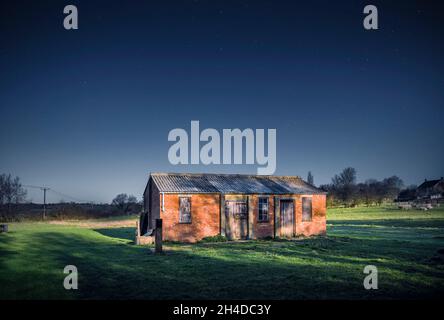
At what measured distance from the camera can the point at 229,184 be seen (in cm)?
2619

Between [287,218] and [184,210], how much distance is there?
8.36 metres

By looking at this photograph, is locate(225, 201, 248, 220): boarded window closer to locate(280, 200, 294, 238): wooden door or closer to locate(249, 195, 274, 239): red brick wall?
locate(249, 195, 274, 239): red brick wall

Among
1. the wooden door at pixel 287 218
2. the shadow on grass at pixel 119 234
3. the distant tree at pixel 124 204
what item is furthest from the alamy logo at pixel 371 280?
the distant tree at pixel 124 204

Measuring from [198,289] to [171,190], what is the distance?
45.0ft

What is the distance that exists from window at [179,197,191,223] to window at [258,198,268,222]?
5.54 meters

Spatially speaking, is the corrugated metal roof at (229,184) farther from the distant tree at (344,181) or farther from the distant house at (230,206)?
the distant tree at (344,181)

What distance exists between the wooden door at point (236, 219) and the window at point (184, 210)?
9.33 feet

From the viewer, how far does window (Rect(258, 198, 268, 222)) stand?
83.1 feet

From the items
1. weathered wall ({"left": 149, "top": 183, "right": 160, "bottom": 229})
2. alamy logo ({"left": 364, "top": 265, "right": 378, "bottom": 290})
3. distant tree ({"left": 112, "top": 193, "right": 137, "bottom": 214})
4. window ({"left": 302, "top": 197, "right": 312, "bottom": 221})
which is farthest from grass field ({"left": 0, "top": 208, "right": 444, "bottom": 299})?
distant tree ({"left": 112, "top": 193, "right": 137, "bottom": 214})

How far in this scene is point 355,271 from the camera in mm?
12148

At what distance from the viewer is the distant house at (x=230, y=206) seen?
23109mm

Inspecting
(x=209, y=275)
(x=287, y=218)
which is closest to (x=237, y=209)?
(x=287, y=218)
